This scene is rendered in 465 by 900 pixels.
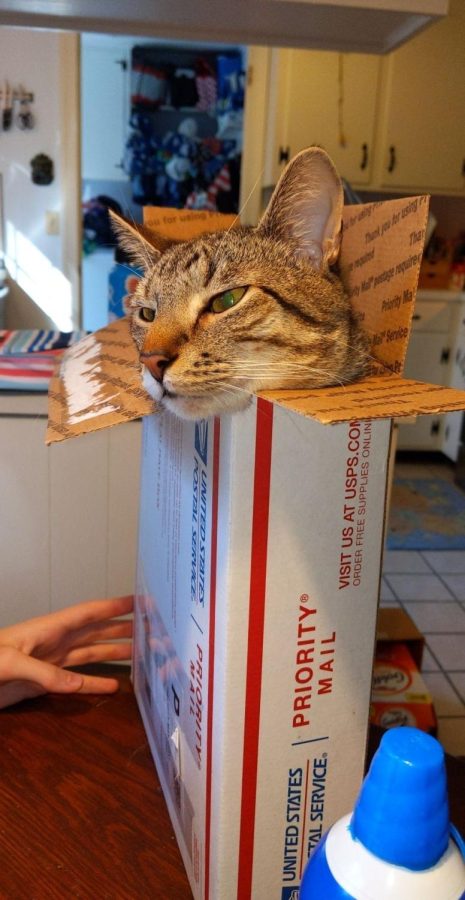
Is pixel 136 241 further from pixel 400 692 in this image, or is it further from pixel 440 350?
pixel 440 350

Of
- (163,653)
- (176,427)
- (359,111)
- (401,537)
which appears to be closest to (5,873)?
(163,653)

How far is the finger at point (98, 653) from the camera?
2.66ft

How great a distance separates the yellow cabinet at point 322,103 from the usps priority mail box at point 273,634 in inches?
135

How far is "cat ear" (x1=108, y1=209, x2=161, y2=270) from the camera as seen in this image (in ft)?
2.39

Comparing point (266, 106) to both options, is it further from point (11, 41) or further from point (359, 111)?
point (11, 41)

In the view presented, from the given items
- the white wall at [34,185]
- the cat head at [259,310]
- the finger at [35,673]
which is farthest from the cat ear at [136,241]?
the white wall at [34,185]

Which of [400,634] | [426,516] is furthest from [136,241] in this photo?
[426,516]

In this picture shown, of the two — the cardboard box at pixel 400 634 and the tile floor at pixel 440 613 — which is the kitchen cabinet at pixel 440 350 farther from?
the cardboard box at pixel 400 634

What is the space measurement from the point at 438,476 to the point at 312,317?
11.4ft

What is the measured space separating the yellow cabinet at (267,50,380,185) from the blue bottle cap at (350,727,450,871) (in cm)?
360

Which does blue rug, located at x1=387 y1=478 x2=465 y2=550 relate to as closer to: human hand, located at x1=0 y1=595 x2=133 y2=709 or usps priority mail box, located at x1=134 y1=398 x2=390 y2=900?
human hand, located at x1=0 y1=595 x2=133 y2=709

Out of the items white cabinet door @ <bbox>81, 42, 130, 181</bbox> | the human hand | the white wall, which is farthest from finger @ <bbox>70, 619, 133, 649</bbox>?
white cabinet door @ <bbox>81, 42, 130, 181</bbox>

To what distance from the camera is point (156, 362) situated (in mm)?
531

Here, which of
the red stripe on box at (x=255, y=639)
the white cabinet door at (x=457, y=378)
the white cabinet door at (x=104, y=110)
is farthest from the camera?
the white cabinet door at (x=104, y=110)
